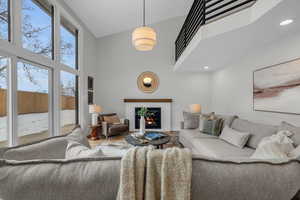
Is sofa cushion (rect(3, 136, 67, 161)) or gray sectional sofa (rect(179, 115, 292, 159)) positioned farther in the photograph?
gray sectional sofa (rect(179, 115, 292, 159))

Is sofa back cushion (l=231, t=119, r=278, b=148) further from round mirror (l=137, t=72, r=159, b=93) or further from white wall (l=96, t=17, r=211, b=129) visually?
round mirror (l=137, t=72, r=159, b=93)

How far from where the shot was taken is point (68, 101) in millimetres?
3607

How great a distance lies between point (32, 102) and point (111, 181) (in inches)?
108

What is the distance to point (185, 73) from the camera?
516 centimetres

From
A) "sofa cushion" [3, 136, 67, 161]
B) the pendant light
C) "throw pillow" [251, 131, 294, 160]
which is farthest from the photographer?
the pendant light

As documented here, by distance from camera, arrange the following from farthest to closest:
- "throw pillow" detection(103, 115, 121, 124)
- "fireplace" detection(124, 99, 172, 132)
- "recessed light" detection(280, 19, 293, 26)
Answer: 1. "fireplace" detection(124, 99, 172, 132)
2. "throw pillow" detection(103, 115, 121, 124)
3. "recessed light" detection(280, 19, 293, 26)

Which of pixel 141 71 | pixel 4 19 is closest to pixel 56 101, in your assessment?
pixel 4 19

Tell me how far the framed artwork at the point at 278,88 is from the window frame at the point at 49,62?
367cm

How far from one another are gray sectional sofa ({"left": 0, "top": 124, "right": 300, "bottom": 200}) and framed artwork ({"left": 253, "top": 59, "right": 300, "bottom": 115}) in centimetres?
220

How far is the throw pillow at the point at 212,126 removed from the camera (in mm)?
2922

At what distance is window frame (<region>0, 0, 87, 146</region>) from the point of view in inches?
80.7

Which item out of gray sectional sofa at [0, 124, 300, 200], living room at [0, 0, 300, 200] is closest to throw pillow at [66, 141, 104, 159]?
living room at [0, 0, 300, 200]

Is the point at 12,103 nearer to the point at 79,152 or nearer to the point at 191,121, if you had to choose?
the point at 79,152

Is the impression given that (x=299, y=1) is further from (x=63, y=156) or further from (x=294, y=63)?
(x=63, y=156)
